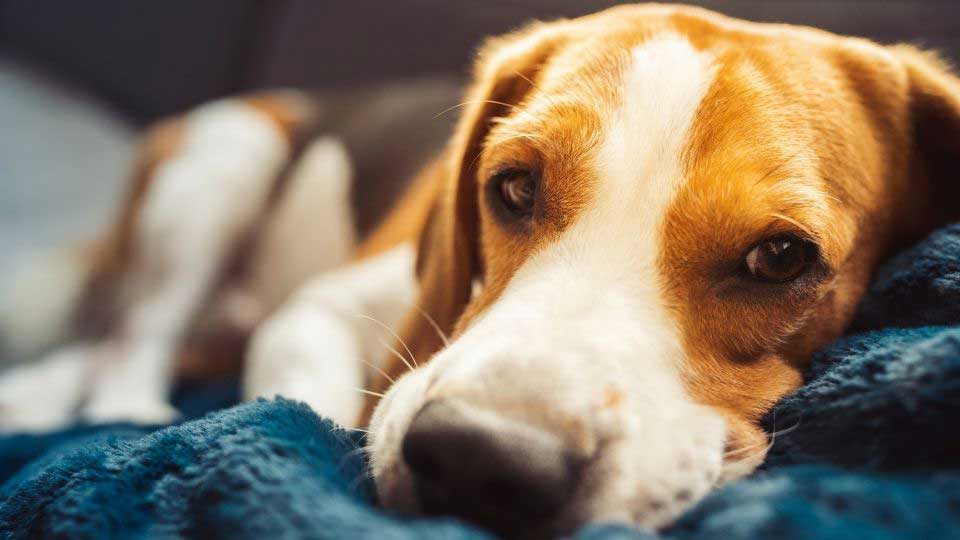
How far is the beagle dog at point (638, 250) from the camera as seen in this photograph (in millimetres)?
833

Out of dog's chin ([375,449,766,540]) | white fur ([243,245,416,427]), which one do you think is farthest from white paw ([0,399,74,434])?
dog's chin ([375,449,766,540])

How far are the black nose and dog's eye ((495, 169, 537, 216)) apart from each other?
553 mm

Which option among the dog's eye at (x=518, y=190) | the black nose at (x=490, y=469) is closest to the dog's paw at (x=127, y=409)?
the dog's eye at (x=518, y=190)

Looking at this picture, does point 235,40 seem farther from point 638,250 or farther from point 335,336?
point 638,250

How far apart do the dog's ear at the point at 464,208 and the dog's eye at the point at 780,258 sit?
1.79ft

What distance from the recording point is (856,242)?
1274 mm

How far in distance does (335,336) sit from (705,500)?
1.45m

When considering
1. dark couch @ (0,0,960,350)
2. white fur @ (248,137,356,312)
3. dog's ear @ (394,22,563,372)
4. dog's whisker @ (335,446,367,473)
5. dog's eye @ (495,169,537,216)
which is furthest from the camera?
dark couch @ (0,0,960,350)

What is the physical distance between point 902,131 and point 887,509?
3.21 ft

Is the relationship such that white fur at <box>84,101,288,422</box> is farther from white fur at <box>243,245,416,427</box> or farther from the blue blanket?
the blue blanket

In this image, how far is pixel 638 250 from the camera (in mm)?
1116

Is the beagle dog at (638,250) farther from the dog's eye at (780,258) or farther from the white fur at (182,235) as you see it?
the white fur at (182,235)

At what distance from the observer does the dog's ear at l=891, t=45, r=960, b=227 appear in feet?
4.60

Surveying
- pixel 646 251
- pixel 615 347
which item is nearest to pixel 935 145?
pixel 646 251
